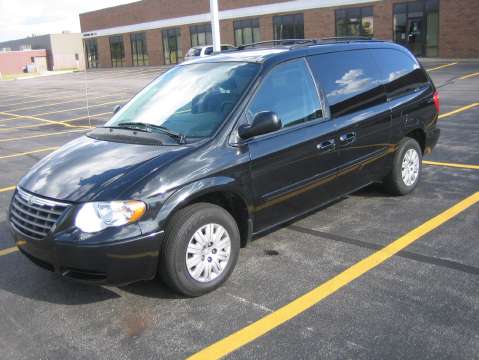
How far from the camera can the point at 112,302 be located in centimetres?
401

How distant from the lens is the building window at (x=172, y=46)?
4841cm

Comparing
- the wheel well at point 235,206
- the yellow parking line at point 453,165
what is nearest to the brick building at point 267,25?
the yellow parking line at point 453,165

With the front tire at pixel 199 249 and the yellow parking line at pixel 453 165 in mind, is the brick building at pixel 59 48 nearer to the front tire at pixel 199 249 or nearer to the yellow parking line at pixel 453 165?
the yellow parking line at pixel 453 165

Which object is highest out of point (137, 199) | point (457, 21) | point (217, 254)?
point (457, 21)

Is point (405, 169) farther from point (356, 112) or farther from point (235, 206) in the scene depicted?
point (235, 206)

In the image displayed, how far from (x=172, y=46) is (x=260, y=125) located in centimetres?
4705

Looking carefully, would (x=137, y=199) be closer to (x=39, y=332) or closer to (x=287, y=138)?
A: (x=39, y=332)

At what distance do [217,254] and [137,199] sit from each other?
0.81 m

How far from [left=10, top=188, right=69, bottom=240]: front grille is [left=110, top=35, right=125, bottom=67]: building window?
54620 millimetres

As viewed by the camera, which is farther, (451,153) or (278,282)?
(451,153)

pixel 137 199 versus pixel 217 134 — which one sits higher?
pixel 217 134

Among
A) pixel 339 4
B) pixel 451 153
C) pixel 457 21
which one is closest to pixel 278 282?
pixel 451 153

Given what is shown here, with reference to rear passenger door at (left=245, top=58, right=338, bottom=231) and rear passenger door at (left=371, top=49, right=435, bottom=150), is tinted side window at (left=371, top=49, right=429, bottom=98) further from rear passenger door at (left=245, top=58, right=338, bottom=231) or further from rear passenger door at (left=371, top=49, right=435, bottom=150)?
rear passenger door at (left=245, top=58, right=338, bottom=231)

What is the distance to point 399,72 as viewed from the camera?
239 inches
